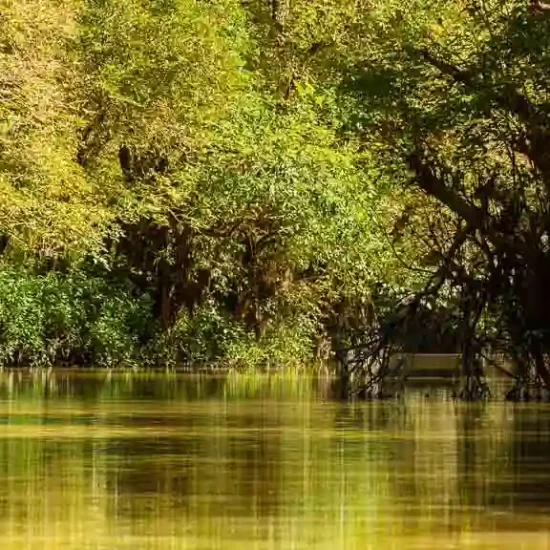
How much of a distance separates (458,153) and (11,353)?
64.7ft

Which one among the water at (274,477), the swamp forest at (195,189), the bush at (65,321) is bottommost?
the water at (274,477)

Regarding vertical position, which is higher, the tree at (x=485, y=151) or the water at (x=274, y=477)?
the tree at (x=485, y=151)

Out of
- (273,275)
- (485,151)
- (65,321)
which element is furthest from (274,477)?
(273,275)

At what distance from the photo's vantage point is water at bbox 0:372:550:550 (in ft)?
30.6

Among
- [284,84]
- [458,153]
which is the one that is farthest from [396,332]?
[284,84]

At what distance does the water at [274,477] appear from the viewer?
9328 mm

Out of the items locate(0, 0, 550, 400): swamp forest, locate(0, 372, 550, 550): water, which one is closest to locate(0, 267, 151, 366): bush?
locate(0, 0, 550, 400): swamp forest

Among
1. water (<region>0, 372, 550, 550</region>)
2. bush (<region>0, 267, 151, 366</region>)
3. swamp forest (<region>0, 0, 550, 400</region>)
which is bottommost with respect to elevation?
water (<region>0, 372, 550, 550</region>)

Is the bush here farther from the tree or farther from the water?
the water

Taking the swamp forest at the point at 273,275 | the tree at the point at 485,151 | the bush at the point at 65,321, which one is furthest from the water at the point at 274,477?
the bush at the point at 65,321

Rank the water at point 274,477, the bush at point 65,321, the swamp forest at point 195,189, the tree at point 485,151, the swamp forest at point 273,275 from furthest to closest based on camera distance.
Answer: the bush at point 65,321 → the swamp forest at point 195,189 → the tree at point 485,151 → the swamp forest at point 273,275 → the water at point 274,477

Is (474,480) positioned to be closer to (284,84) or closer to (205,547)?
(205,547)

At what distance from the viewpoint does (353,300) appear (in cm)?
4809

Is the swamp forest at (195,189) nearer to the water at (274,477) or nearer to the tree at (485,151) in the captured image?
the tree at (485,151)
